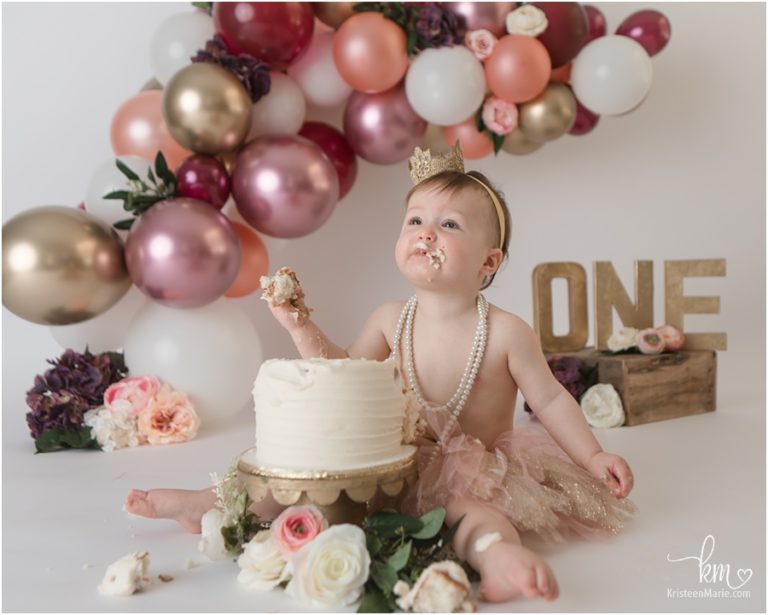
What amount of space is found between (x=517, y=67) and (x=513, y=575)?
2.11m

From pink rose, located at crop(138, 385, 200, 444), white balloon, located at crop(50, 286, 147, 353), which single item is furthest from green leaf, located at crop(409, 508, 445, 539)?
white balloon, located at crop(50, 286, 147, 353)

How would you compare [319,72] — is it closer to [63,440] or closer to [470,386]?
[63,440]

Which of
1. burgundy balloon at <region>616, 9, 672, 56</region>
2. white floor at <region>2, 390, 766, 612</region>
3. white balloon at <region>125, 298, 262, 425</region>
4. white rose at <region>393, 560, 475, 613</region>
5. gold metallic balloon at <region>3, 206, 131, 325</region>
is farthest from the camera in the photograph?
burgundy balloon at <region>616, 9, 672, 56</region>

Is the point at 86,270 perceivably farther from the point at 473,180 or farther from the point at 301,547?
the point at 301,547

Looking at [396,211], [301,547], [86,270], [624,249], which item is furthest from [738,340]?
[301,547]

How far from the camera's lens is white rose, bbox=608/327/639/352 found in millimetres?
3002

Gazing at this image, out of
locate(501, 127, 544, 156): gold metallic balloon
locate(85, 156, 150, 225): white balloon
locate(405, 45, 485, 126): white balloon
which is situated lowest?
locate(85, 156, 150, 225): white balloon

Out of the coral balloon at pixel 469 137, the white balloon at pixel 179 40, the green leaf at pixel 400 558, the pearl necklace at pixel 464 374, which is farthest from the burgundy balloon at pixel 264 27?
the green leaf at pixel 400 558

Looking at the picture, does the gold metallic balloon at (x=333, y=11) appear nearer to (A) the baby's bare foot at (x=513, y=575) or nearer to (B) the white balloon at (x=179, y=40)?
(B) the white balloon at (x=179, y=40)

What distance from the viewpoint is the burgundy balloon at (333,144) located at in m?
3.25

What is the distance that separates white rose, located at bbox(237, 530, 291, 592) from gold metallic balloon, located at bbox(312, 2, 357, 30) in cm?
217

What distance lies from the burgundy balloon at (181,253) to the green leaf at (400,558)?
1.45 metres

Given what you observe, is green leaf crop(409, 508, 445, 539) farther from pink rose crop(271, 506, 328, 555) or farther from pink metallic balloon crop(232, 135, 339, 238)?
pink metallic balloon crop(232, 135, 339, 238)

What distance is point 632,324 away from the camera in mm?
3117
